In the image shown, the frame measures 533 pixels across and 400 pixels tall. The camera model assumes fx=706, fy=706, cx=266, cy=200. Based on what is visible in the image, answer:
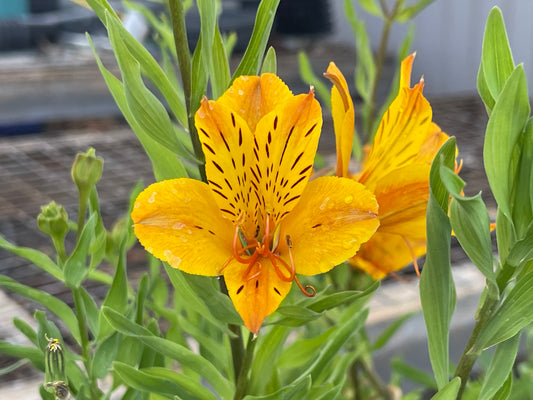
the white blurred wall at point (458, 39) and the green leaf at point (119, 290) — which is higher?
the green leaf at point (119, 290)

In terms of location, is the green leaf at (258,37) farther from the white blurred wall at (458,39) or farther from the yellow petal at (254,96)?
the white blurred wall at (458,39)

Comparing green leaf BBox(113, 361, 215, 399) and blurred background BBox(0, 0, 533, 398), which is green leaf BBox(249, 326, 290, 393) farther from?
blurred background BBox(0, 0, 533, 398)

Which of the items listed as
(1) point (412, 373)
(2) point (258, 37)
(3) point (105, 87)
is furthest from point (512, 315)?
(3) point (105, 87)

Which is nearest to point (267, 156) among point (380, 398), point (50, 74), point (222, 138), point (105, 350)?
point (222, 138)

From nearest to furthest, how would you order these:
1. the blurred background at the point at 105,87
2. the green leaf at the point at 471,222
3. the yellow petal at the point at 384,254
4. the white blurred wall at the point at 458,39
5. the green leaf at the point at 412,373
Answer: the green leaf at the point at 471,222
the yellow petal at the point at 384,254
the green leaf at the point at 412,373
the blurred background at the point at 105,87
the white blurred wall at the point at 458,39

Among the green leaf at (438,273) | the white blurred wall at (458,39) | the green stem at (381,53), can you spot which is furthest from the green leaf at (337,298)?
the white blurred wall at (458,39)
